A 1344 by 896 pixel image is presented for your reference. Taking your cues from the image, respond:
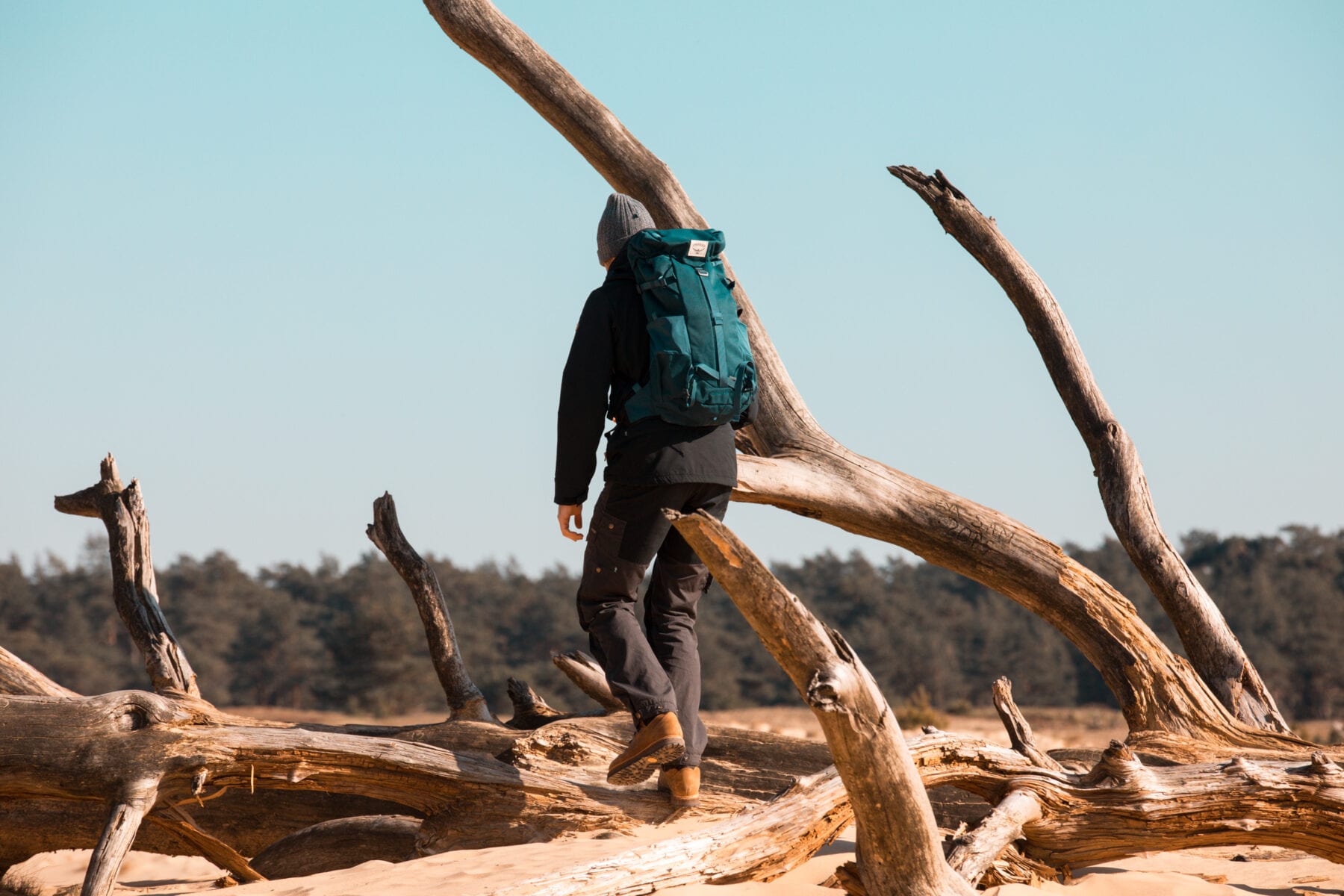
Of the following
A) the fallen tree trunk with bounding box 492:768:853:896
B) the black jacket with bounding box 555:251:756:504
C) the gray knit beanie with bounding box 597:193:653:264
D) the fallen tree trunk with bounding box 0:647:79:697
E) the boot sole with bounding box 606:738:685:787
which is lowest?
the fallen tree trunk with bounding box 492:768:853:896

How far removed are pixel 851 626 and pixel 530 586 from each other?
10902mm

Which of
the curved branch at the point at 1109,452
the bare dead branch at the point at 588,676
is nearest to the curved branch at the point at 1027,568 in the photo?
the curved branch at the point at 1109,452

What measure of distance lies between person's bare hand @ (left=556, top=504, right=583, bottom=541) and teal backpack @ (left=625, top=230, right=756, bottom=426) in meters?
0.41

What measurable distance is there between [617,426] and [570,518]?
39cm

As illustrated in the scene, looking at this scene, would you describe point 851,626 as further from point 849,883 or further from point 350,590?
point 849,883

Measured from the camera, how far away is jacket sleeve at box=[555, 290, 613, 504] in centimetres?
416

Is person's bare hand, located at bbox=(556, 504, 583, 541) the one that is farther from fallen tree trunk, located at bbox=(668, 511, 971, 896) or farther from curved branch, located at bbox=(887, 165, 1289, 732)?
curved branch, located at bbox=(887, 165, 1289, 732)

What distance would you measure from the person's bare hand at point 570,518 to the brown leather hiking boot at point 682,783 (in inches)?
37.5

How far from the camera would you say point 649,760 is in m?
4.21

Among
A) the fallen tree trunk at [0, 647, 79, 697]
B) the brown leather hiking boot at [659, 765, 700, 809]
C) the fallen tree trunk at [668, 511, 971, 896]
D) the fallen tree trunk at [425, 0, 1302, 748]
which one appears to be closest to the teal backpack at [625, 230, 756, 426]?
the fallen tree trunk at [668, 511, 971, 896]

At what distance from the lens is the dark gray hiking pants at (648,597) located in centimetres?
420

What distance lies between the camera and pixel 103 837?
4.06m

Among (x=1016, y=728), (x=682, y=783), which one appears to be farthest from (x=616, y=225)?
(x=1016, y=728)

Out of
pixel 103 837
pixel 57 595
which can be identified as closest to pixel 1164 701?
pixel 103 837
